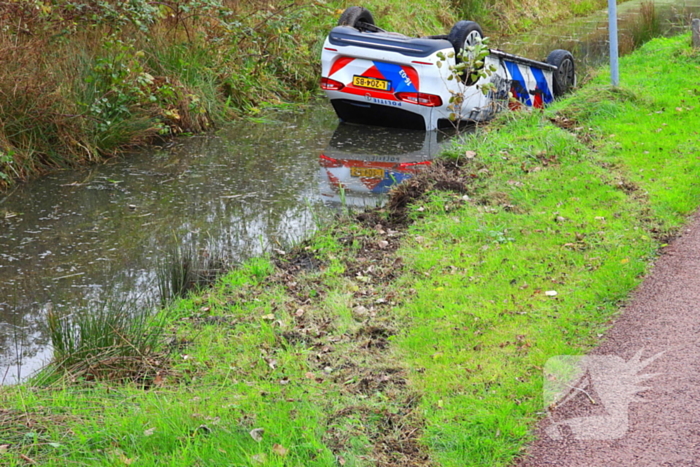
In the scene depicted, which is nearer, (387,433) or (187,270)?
(387,433)

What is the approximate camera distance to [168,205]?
869 cm

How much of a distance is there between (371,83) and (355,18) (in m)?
1.60

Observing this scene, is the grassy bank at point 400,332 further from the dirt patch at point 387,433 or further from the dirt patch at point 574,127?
the dirt patch at point 574,127

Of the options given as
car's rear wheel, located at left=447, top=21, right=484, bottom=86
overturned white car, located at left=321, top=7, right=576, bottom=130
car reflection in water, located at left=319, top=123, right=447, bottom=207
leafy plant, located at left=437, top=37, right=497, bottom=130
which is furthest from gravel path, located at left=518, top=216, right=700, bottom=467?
car's rear wheel, located at left=447, top=21, right=484, bottom=86

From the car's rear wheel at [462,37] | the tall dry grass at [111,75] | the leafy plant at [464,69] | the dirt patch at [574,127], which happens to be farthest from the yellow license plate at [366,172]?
the tall dry grass at [111,75]

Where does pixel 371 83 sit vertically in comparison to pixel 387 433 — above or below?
above

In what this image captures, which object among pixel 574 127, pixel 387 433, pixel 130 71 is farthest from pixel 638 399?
pixel 130 71

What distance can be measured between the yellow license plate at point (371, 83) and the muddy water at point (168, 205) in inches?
31.0

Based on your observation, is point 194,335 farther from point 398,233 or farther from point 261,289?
point 398,233

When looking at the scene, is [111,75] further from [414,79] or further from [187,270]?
[187,270]

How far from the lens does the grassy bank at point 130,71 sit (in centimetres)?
941

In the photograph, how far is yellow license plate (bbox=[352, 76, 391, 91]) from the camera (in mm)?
11133

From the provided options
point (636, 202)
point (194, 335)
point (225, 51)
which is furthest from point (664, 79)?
point (194, 335)

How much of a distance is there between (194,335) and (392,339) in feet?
4.55
